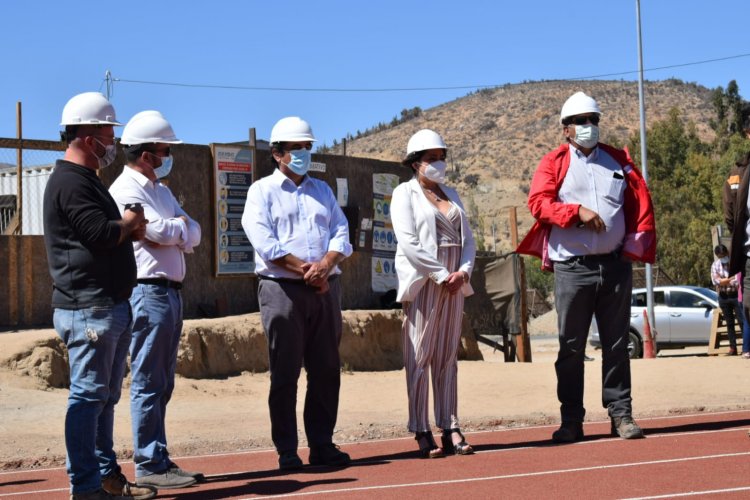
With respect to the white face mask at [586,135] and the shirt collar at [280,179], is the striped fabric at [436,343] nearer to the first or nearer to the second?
the shirt collar at [280,179]

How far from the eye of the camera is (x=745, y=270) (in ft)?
29.4

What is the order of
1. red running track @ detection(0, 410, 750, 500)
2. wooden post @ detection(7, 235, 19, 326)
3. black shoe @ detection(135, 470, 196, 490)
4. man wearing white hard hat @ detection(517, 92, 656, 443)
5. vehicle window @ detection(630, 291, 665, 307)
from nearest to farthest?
red running track @ detection(0, 410, 750, 500)
black shoe @ detection(135, 470, 196, 490)
man wearing white hard hat @ detection(517, 92, 656, 443)
wooden post @ detection(7, 235, 19, 326)
vehicle window @ detection(630, 291, 665, 307)

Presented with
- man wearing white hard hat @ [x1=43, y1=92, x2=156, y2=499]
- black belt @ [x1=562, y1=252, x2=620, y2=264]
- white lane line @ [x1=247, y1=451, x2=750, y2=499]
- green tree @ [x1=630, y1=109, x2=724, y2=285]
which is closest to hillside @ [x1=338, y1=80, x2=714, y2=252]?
green tree @ [x1=630, y1=109, x2=724, y2=285]

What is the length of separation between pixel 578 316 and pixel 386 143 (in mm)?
84638

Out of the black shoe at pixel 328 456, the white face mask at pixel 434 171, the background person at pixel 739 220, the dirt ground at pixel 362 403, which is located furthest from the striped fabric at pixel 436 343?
the background person at pixel 739 220

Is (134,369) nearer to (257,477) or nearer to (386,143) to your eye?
(257,477)

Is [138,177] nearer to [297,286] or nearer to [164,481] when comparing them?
[297,286]

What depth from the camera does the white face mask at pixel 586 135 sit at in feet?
29.7

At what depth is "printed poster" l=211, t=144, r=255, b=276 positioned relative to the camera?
16.4 meters

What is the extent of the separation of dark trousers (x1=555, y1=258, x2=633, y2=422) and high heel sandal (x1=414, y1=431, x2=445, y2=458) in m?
1.19

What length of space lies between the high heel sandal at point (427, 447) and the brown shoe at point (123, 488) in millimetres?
2194

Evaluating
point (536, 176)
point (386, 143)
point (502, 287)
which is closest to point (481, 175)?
point (386, 143)

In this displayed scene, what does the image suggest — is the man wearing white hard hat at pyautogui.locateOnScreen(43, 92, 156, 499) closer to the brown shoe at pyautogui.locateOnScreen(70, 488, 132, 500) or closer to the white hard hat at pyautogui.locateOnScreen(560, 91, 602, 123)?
the brown shoe at pyautogui.locateOnScreen(70, 488, 132, 500)

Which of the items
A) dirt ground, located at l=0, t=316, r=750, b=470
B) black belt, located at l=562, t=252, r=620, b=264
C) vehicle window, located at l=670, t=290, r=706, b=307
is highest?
black belt, located at l=562, t=252, r=620, b=264
